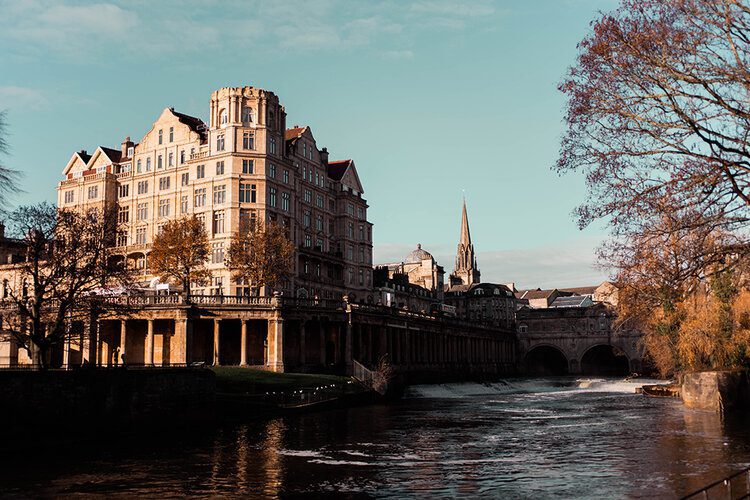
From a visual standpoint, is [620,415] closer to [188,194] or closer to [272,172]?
[272,172]

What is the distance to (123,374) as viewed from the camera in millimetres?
45844

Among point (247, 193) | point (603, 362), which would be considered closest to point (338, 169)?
point (247, 193)

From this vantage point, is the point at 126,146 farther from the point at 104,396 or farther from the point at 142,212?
the point at 104,396

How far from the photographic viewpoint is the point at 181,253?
77.4m

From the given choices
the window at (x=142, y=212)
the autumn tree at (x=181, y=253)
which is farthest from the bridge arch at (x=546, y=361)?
the autumn tree at (x=181, y=253)

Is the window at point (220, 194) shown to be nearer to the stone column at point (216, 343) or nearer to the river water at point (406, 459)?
the stone column at point (216, 343)

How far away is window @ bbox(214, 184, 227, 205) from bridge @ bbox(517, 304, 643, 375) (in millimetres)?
90286

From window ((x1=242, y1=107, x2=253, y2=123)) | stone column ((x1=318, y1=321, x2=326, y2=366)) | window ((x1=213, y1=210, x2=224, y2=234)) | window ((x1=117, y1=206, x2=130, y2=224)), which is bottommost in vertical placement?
stone column ((x1=318, y1=321, x2=326, y2=366))

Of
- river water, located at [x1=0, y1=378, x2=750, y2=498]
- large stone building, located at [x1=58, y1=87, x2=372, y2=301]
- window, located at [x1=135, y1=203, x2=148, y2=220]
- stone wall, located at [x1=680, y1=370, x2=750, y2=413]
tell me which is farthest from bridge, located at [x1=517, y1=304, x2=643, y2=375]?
river water, located at [x1=0, y1=378, x2=750, y2=498]

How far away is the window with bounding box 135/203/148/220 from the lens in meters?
100

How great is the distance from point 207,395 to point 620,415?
1277 inches

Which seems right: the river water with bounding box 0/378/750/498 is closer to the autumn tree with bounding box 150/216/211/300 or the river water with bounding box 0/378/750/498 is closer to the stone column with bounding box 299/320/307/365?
the stone column with bounding box 299/320/307/365

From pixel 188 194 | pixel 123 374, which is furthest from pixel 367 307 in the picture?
pixel 123 374

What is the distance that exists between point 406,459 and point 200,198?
63.7 meters
